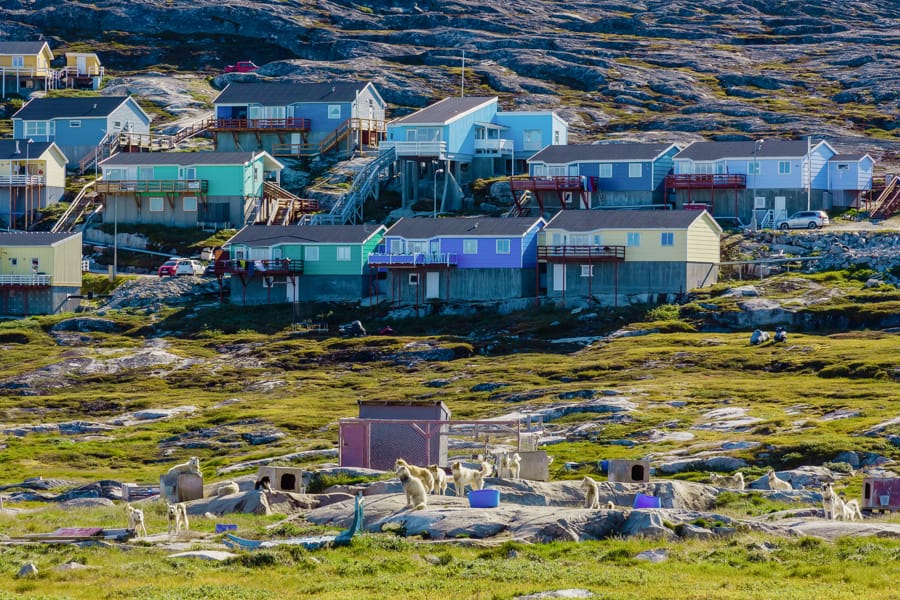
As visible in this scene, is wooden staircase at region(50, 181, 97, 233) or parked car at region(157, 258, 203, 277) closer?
parked car at region(157, 258, 203, 277)

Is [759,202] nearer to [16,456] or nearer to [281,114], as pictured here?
[281,114]

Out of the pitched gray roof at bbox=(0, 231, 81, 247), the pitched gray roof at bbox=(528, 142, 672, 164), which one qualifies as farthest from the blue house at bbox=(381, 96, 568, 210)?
the pitched gray roof at bbox=(0, 231, 81, 247)

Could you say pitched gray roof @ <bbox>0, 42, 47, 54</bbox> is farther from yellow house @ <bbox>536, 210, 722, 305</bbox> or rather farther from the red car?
yellow house @ <bbox>536, 210, 722, 305</bbox>

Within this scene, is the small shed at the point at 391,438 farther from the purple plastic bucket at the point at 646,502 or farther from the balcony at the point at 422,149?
the balcony at the point at 422,149

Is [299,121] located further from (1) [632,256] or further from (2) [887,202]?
(2) [887,202]

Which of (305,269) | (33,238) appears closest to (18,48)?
(33,238)

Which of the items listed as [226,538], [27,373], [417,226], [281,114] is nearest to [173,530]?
[226,538]
